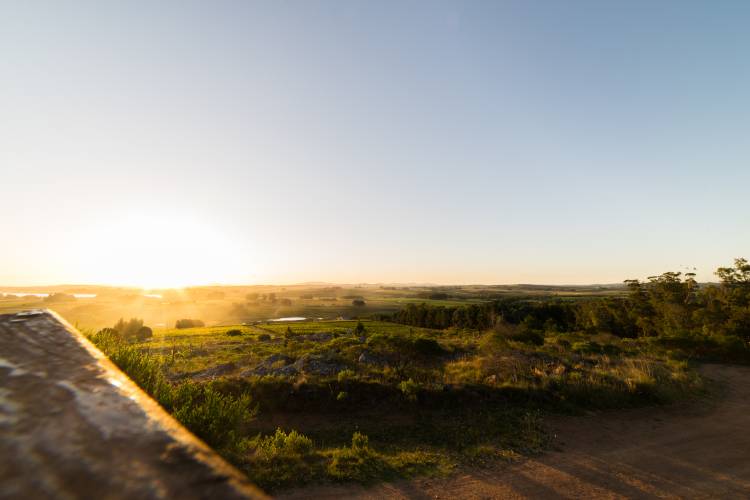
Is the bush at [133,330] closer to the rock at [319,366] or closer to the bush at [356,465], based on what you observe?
the rock at [319,366]

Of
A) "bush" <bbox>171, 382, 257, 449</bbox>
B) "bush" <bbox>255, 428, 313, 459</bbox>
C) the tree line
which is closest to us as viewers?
"bush" <bbox>171, 382, 257, 449</bbox>

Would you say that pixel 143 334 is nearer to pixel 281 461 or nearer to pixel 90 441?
pixel 281 461

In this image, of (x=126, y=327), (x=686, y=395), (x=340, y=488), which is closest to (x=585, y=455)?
(x=340, y=488)

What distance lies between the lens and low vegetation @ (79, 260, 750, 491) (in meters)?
11.2

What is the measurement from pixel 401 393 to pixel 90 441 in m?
18.2

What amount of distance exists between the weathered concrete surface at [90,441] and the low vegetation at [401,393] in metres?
10.6

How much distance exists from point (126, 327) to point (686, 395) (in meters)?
73.7

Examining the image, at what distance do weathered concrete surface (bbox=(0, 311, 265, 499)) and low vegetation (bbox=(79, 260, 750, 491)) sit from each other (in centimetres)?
1058

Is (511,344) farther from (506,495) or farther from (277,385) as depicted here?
(506,495)

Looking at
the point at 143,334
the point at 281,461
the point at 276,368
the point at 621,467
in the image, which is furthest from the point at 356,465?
the point at 143,334

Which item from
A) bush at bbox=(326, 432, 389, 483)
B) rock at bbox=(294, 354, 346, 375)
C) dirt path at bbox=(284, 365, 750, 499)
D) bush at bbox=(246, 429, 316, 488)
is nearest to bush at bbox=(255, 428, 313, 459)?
bush at bbox=(246, 429, 316, 488)

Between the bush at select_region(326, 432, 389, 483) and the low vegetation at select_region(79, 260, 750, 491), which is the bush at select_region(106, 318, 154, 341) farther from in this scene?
the bush at select_region(326, 432, 389, 483)

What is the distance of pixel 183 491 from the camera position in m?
0.60

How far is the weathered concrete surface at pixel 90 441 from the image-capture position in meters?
0.60
